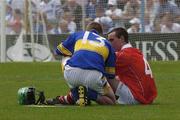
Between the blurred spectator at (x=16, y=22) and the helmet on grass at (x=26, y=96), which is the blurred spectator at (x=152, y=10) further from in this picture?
the helmet on grass at (x=26, y=96)

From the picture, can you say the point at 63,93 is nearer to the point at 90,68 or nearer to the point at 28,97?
the point at 28,97

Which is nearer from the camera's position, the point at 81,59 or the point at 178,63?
the point at 81,59

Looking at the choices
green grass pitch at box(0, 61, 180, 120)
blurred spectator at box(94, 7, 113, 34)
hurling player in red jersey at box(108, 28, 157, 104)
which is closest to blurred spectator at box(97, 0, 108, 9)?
blurred spectator at box(94, 7, 113, 34)

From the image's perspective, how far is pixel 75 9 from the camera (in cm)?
2583

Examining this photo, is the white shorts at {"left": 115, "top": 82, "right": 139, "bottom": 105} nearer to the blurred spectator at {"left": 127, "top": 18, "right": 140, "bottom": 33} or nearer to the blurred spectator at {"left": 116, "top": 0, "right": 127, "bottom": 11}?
the blurred spectator at {"left": 127, "top": 18, "right": 140, "bottom": 33}

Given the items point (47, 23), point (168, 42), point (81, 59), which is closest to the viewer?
point (81, 59)

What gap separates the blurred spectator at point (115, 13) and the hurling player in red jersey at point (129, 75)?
45.2 ft

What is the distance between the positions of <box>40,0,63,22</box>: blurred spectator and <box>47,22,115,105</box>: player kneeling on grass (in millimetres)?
14845

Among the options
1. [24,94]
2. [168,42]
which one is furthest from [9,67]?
[24,94]

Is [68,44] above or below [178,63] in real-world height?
above

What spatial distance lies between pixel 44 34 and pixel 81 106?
14.6 meters

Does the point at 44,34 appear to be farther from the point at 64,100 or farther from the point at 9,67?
the point at 64,100

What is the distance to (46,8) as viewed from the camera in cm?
2630

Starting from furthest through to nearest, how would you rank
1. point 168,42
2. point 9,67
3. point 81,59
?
1. point 168,42
2. point 9,67
3. point 81,59
